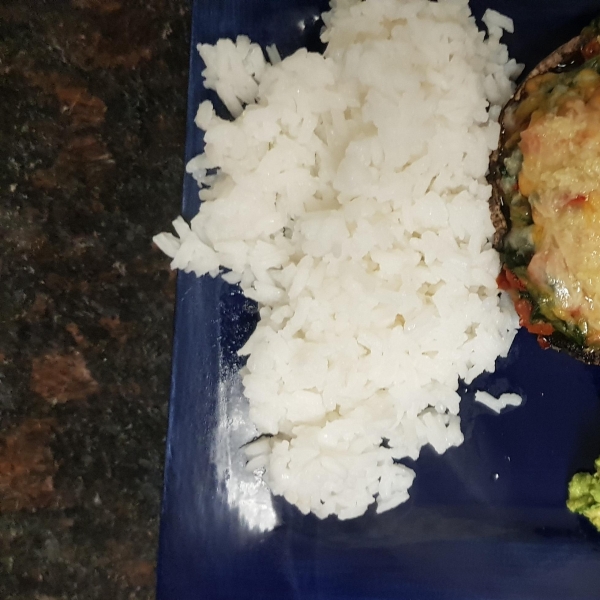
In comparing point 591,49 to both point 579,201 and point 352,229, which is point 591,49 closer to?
point 579,201

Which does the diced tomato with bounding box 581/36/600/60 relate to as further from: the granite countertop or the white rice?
the granite countertop

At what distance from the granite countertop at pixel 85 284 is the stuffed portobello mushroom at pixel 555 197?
2.95 ft

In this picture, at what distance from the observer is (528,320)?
1.32 metres

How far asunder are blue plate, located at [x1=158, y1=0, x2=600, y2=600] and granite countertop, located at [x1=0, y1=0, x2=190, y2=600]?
0.91 feet

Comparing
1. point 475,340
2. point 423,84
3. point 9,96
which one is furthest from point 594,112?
point 9,96

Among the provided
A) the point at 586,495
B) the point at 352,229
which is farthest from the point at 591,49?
the point at 586,495

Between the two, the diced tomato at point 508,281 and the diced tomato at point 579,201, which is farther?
the diced tomato at point 508,281

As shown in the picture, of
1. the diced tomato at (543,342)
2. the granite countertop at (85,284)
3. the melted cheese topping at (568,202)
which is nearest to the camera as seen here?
the melted cheese topping at (568,202)

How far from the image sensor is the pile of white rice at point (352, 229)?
131 centimetres

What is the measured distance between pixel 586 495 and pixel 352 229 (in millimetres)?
877

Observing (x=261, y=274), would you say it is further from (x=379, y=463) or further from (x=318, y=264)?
(x=379, y=463)

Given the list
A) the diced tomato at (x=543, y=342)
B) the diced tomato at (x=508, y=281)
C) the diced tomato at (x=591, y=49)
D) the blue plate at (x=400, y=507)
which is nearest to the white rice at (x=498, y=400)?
the blue plate at (x=400, y=507)

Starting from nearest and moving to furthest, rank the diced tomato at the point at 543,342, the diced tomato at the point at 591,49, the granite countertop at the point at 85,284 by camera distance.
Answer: the diced tomato at the point at 591,49, the diced tomato at the point at 543,342, the granite countertop at the point at 85,284

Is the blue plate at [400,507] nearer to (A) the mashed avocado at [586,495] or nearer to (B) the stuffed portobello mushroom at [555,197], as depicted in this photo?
(A) the mashed avocado at [586,495]
